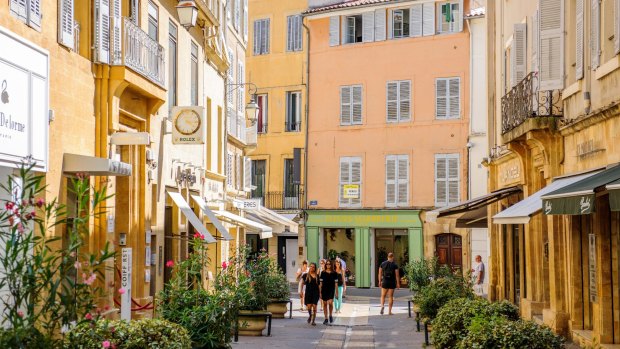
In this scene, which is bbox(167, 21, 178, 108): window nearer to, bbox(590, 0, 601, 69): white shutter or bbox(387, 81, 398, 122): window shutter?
bbox(590, 0, 601, 69): white shutter

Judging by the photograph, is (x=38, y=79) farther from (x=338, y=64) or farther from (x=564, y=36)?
(x=338, y=64)

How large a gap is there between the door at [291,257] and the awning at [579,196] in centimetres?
3130

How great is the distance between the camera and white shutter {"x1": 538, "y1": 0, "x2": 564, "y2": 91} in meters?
16.5

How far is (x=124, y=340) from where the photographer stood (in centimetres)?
1008

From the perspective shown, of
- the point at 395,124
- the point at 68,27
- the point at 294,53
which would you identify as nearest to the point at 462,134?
the point at 395,124

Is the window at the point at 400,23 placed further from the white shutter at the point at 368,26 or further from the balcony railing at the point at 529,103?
the balcony railing at the point at 529,103

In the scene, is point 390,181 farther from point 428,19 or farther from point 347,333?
point 347,333

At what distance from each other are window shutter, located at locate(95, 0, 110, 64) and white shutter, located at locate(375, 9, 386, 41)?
85.8 feet

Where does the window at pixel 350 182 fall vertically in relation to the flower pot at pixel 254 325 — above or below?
above

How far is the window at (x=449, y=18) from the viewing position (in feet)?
130

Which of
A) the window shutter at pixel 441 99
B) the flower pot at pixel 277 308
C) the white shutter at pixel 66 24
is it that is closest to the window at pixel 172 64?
the flower pot at pixel 277 308

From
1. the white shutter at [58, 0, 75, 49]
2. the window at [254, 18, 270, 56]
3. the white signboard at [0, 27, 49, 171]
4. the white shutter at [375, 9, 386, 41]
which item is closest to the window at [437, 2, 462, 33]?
the white shutter at [375, 9, 386, 41]

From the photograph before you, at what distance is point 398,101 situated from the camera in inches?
1614

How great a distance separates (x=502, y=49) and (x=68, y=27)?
12736 millimetres
